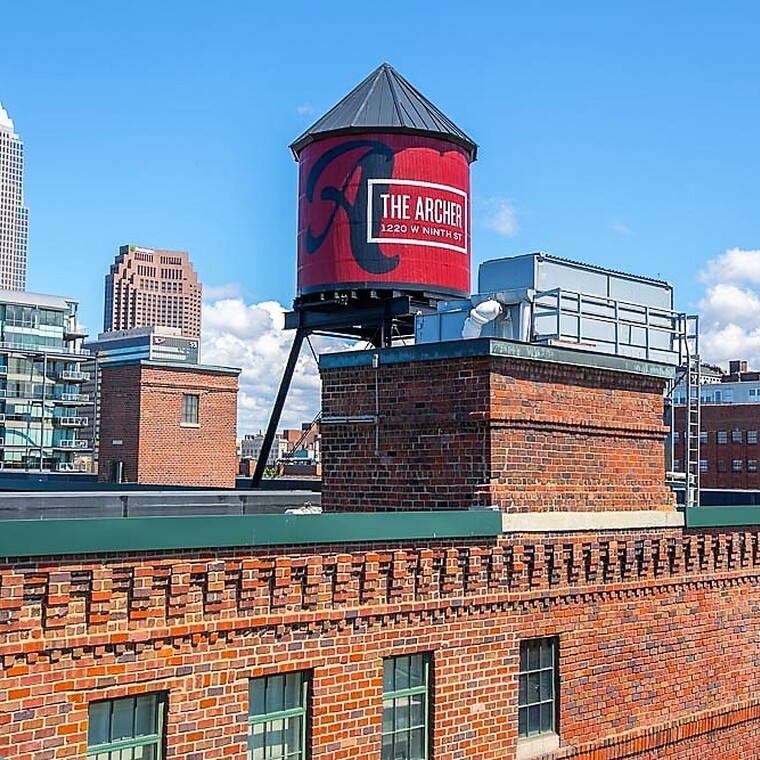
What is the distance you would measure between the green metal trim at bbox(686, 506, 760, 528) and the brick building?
0.04 metres

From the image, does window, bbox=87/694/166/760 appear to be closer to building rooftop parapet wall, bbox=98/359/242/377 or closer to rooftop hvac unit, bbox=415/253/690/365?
rooftop hvac unit, bbox=415/253/690/365

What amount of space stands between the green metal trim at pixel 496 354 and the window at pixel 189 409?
27.3 m

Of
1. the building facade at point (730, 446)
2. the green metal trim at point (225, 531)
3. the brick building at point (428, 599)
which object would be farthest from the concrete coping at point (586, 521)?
the building facade at point (730, 446)

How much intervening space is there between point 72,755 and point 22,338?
10020 cm

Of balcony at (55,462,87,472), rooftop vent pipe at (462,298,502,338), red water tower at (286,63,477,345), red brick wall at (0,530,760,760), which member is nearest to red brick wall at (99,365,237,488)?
red water tower at (286,63,477,345)

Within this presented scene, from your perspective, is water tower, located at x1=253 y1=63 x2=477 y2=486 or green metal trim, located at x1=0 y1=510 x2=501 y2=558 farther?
water tower, located at x1=253 y1=63 x2=477 y2=486

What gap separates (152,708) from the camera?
412 inches

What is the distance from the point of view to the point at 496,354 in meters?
→ 13.8

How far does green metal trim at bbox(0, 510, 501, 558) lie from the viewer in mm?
9594

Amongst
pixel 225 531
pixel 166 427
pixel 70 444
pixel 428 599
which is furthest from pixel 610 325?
pixel 70 444

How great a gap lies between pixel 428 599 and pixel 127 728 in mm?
3904

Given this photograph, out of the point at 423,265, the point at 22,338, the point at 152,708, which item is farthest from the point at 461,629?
the point at 22,338

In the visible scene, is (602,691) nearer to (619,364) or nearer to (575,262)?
(619,364)

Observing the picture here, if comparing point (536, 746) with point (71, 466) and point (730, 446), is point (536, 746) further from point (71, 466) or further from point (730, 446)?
point (71, 466)
